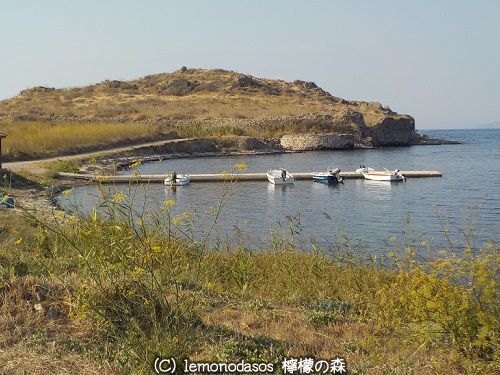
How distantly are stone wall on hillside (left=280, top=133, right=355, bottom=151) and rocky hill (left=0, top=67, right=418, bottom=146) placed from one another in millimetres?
3541

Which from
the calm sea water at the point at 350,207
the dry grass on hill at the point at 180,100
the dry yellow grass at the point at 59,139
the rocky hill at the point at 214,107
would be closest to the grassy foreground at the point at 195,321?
the calm sea water at the point at 350,207

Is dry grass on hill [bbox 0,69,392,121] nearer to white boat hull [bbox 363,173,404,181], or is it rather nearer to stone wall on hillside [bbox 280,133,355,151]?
stone wall on hillside [bbox 280,133,355,151]

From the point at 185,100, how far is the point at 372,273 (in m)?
77.5

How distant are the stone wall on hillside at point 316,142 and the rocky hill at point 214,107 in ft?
11.6

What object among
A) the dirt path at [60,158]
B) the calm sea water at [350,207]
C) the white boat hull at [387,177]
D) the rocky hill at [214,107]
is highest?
the rocky hill at [214,107]

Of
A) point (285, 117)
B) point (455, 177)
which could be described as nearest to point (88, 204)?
→ point (455, 177)

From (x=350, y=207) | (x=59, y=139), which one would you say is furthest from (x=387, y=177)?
(x=59, y=139)

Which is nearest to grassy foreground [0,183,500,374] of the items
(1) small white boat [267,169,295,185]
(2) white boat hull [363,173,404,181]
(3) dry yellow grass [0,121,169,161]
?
(1) small white boat [267,169,295,185]

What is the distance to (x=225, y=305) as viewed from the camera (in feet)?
20.4

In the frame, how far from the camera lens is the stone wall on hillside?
60469mm

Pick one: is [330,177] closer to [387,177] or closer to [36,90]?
[387,177]

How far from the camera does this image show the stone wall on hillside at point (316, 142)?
2381 inches

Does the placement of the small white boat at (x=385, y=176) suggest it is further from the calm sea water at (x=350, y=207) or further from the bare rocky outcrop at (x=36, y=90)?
the bare rocky outcrop at (x=36, y=90)

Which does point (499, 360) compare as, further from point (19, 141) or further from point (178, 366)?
point (19, 141)
